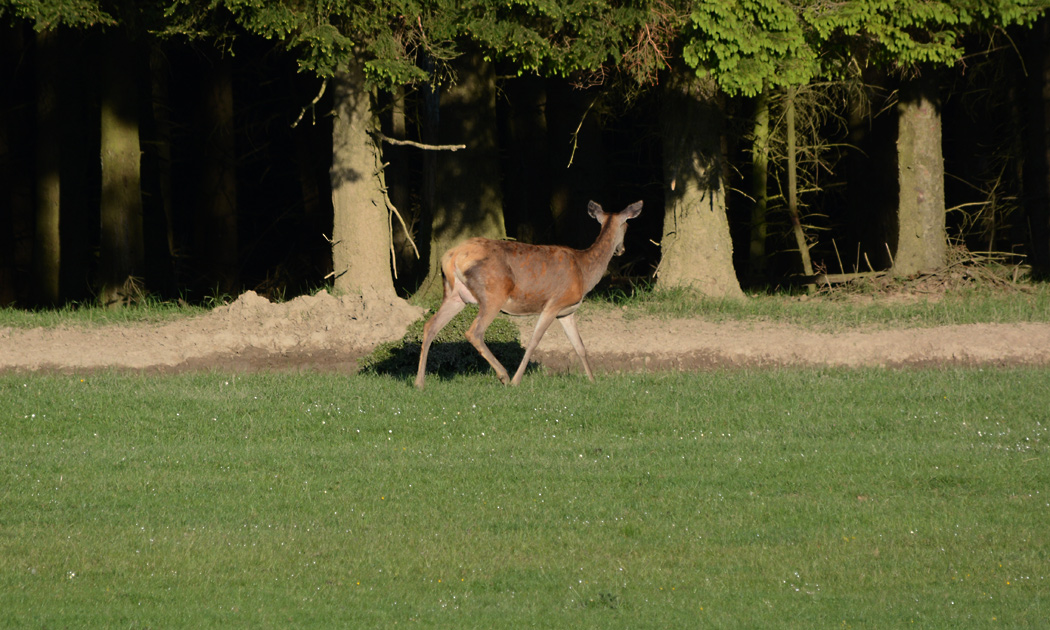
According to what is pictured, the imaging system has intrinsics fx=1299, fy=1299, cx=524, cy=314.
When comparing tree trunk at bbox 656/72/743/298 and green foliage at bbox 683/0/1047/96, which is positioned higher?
green foliage at bbox 683/0/1047/96

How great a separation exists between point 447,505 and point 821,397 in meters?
4.94

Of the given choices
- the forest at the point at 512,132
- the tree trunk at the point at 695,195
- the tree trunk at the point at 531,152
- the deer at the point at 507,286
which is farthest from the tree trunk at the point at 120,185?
the deer at the point at 507,286

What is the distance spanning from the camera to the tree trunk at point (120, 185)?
68.2 ft

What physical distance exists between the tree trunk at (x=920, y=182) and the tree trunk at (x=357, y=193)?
25.6 feet

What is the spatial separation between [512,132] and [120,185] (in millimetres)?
8458

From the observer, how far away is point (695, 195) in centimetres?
1886

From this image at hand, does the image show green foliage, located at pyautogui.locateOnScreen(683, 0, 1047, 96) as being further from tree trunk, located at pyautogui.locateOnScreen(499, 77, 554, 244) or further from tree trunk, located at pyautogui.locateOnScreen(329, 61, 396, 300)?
tree trunk, located at pyautogui.locateOnScreen(499, 77, 554, 244)

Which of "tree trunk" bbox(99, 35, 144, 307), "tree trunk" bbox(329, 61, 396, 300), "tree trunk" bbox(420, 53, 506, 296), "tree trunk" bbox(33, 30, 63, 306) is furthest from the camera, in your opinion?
"tree trunk" bbox(33, 30, 63, 306)

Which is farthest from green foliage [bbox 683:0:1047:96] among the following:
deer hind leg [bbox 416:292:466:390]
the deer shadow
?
deer hind leg [bbox 416:292:466:390]

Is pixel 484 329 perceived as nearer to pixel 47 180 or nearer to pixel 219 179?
pixel 47 180

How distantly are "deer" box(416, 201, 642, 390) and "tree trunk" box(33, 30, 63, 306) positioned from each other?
12.6 meters

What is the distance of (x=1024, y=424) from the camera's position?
1153cm

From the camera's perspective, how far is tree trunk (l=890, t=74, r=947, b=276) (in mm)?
19500

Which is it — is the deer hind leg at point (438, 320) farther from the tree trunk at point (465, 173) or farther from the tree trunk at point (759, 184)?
the tree trunk at point (759, 184)
